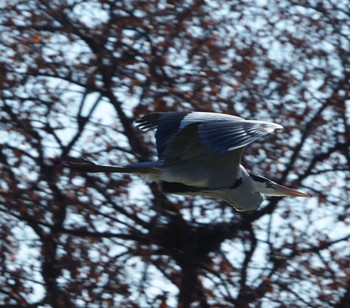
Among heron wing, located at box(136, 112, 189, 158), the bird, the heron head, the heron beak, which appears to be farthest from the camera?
the heron beak

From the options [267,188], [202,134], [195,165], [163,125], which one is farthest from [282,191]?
[202,134]

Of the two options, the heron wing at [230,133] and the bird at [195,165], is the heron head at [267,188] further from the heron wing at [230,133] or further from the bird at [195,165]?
the heron wing at [230,133]

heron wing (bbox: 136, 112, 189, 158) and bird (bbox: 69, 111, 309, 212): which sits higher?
heron wing (bbox: 136, 112, 189, 158)

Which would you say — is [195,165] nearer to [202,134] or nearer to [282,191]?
[202,134]

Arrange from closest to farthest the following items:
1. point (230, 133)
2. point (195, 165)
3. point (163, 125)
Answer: point (230, 133), point (195, 165), point (163, 125)

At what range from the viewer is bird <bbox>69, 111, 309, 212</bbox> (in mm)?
7824

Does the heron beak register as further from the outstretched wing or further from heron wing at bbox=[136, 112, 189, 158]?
heron wing at bbox=[136, 112, 189, 158]

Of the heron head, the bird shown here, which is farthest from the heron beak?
the bird

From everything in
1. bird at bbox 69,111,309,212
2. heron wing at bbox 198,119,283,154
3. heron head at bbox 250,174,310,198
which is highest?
heron head at bbox 250,174,310,198

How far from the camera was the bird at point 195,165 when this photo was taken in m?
7.82

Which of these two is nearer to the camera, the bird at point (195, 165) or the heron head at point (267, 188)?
the bird at point (195, 165)

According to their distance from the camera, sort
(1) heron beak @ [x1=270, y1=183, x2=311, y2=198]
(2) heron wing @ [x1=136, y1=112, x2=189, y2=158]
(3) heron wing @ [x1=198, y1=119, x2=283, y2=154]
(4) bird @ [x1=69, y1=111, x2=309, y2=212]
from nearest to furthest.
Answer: (3) heron wing @ [x1=198, y1=119, x2=283, y2=154] → (4) bird @ [x1=69, y1=111, x2=309, y2=212] → (2) heron wing @ [x1=136, y1=112, x2=189, y2=158] → (1) heron beak @ [x1=270, y1=183, x2=311, y2=198]

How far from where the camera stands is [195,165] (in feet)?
26.7

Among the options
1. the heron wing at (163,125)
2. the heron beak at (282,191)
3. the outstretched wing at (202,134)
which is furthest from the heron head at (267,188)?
the heron wing at (163,125)
